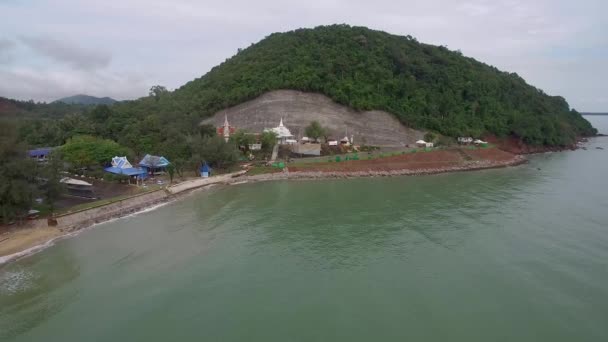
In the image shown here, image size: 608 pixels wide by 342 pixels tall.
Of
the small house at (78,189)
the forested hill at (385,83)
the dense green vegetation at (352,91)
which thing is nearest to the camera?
the small house at (78,189)

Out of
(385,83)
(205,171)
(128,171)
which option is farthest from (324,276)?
(385,83)

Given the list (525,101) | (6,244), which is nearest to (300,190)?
(6,244)

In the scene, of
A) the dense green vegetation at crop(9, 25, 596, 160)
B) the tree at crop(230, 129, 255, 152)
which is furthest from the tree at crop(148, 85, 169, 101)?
the tree at crop(230, 129, 255, 152)

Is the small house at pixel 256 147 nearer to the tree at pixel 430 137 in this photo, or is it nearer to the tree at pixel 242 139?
the tree at pixel 242 139

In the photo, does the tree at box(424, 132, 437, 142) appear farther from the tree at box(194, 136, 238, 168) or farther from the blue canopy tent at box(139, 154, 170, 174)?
the blue canopy tent at box(139, 154, 170, 174)

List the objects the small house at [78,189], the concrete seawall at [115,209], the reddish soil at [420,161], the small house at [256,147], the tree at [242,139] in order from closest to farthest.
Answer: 1. the concrete seawall at [115,209]
2. the small house at [78,189]
3. the reddish soil at [420,161]
4. the tree at [242,139]
5. the small house at [256,147]

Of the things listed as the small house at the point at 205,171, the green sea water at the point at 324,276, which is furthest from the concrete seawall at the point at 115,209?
the small house at the point at 205,171
